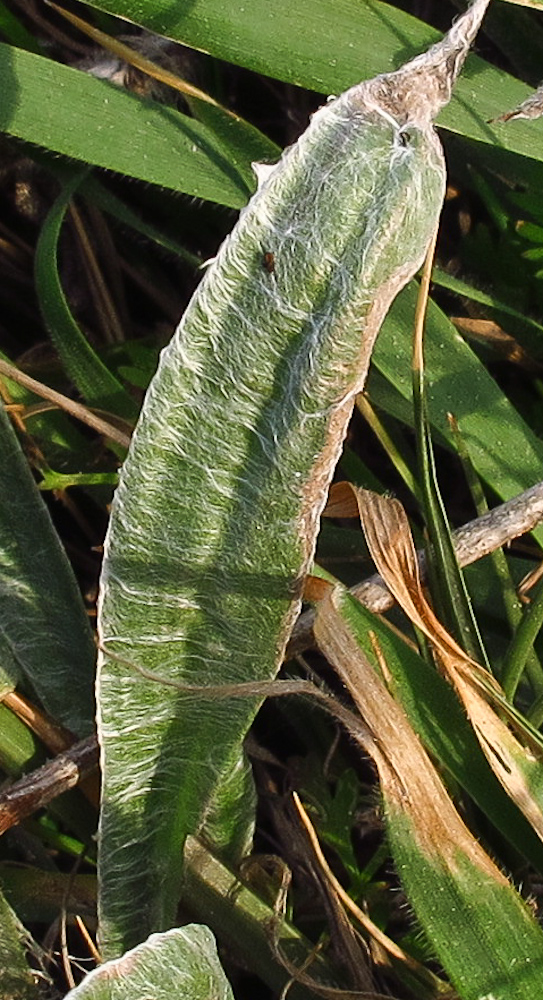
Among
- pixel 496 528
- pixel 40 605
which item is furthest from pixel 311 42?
pixel 40 605

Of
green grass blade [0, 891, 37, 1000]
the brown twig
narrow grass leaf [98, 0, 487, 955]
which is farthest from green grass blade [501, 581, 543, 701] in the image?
green grass blade [0, 891, 37, 1000]

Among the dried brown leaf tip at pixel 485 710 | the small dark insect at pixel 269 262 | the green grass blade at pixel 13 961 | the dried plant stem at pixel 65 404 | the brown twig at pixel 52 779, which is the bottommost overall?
the green grass blade at pixel 13 961

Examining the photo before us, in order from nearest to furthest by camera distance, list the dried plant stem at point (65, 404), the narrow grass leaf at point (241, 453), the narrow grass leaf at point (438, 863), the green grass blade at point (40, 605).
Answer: the narrow grass leaf at point (241, 453), the narrow grass leaf at point (438, 863), the green grass blade at point (40, 605), the dried plant stem at point (65, 404)

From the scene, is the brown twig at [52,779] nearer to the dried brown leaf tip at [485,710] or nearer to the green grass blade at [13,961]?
the green grass blade at [13,961]

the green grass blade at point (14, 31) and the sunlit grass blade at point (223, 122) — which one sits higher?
the green grass blade at point (14, 31)

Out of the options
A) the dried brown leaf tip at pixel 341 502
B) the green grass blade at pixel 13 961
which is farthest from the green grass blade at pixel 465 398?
the green grass blade at pixel 13 961

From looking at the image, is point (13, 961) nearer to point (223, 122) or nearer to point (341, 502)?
point (341, 502)

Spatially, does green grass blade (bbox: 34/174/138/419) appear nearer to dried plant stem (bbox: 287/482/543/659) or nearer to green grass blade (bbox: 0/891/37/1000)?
dried plant stem (bbox: 287/482/543/659)
